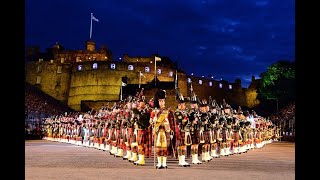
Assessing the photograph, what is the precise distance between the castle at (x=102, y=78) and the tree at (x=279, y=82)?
44.8ft

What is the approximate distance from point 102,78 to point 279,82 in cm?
2881

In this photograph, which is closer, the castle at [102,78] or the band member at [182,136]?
the band member at [182,136]

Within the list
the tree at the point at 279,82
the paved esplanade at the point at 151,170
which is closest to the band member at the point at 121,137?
the paved esplanade at the point at 151,170

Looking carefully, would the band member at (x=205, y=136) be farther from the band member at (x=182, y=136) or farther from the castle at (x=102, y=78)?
the castle at (x=102, y=78)

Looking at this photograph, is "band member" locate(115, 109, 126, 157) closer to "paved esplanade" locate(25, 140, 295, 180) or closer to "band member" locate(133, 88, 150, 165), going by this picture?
"paved esplanade" locate(25, 140, 295, 180)

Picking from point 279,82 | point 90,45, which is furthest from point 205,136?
point 90,45

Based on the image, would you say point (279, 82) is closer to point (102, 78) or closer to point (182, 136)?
point (102, 78)

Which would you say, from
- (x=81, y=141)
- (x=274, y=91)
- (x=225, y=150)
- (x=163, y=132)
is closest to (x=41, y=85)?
(x=274, y=91)

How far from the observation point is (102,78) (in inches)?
2689

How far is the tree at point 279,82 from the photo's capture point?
59938 mm

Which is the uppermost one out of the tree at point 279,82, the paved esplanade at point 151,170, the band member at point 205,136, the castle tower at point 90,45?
the castle tower at point 90,45

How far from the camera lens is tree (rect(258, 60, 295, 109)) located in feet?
197
